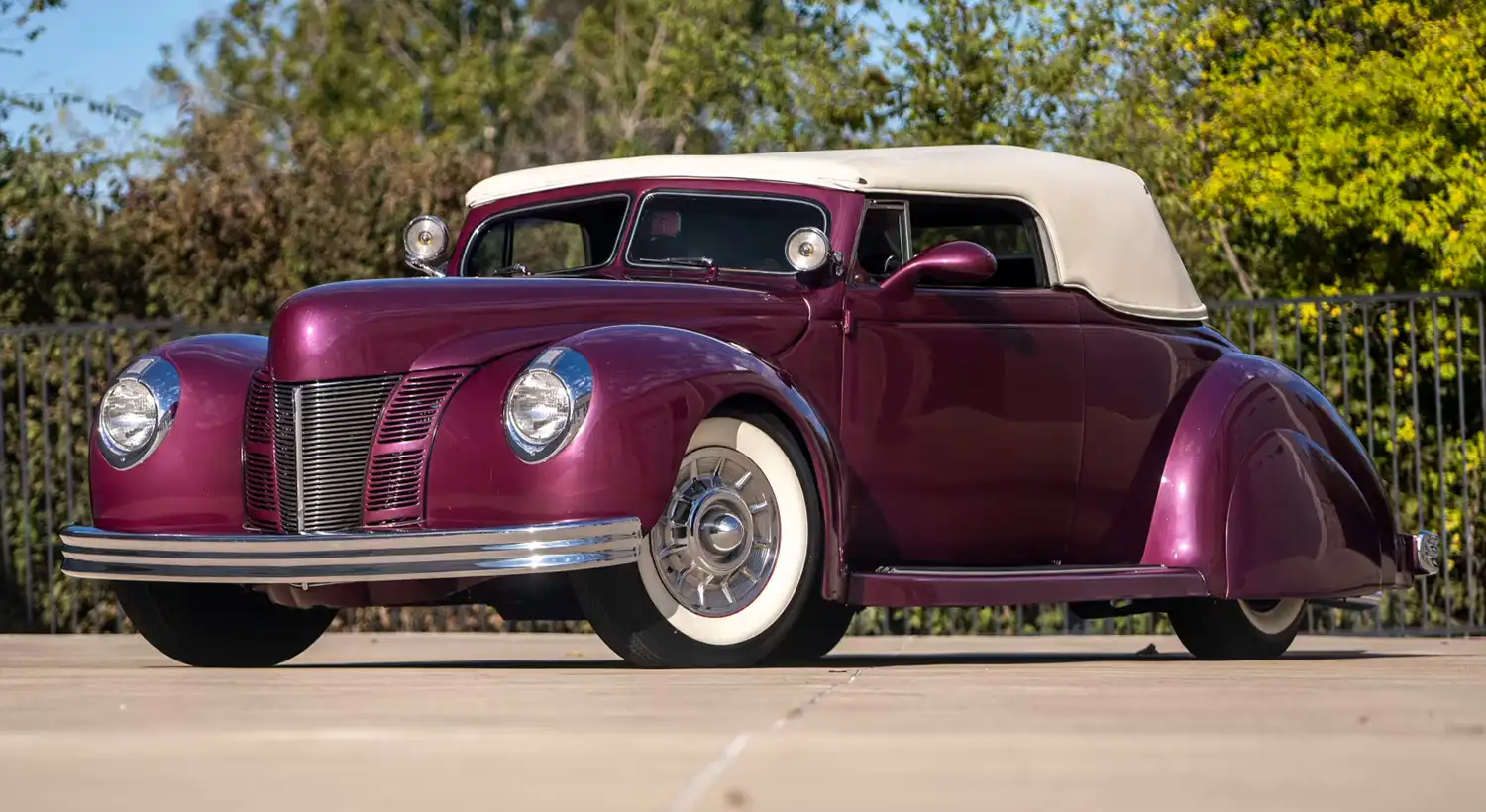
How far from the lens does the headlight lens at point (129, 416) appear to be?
779cm

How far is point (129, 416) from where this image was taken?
784 centimetres

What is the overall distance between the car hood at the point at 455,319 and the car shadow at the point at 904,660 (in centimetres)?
112

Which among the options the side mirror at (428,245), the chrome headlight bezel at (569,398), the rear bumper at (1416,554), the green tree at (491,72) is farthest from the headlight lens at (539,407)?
the green tree at (491,72)

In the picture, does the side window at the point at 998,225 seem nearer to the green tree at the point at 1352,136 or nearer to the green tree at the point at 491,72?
the green tree at the point at 1352,136

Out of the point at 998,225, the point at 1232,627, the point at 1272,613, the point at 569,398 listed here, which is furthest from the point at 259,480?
the point at 1272,613

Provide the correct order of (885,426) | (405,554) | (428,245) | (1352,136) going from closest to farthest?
(405,554) < (885,426) < (428,245) < (1352,136)

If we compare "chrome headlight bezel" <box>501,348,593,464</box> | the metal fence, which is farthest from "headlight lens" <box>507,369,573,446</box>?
the metal fence

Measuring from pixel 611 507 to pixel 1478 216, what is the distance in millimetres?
8837

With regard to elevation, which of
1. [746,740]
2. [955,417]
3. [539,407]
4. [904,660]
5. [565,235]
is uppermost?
[565,235]

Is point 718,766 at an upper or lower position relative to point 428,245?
lower

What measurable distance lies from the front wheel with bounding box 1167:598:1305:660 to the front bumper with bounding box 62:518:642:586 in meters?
3.48

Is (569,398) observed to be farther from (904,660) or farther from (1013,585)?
(904,660)

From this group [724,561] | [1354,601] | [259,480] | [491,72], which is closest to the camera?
[724,561]

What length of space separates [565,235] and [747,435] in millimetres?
2341
